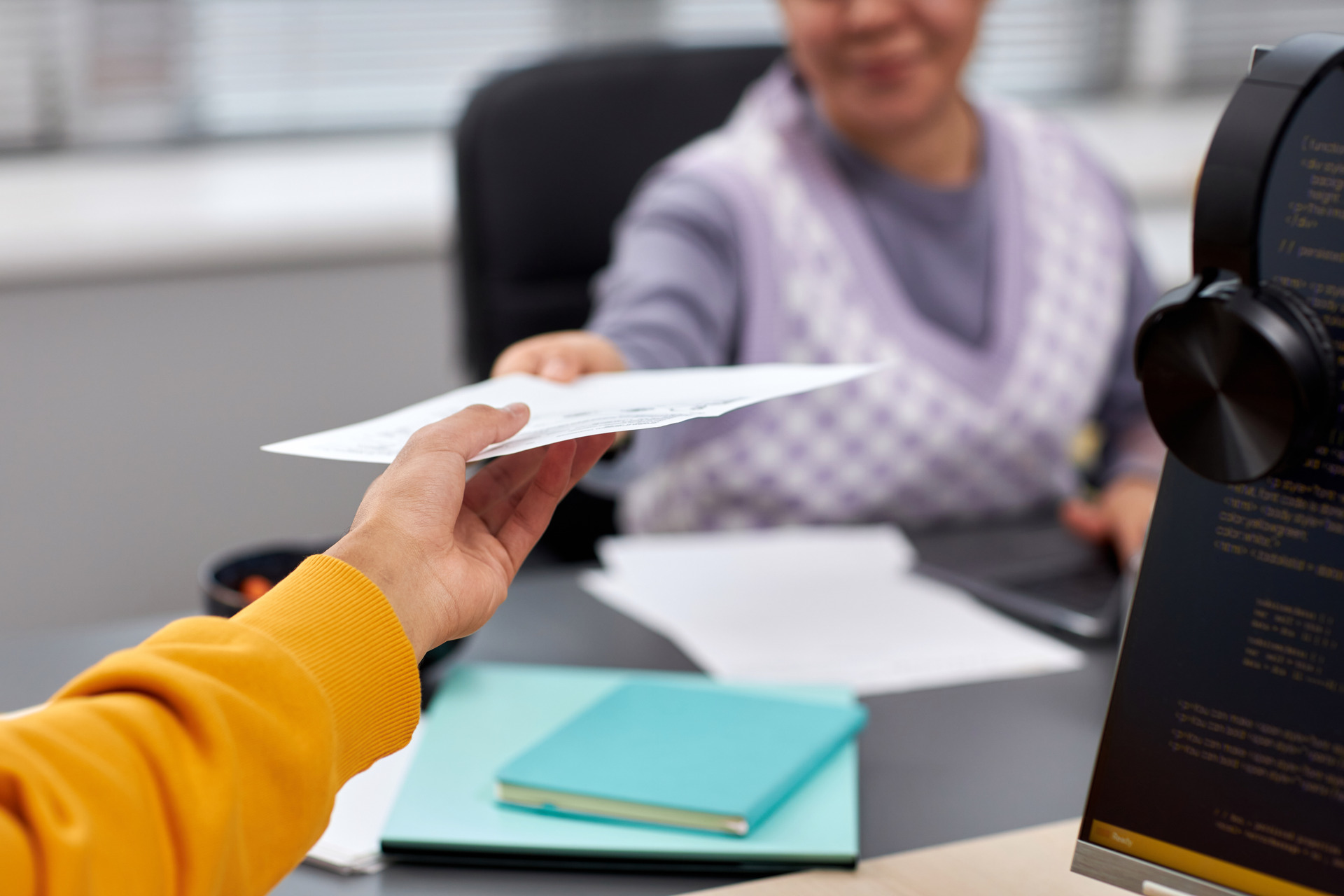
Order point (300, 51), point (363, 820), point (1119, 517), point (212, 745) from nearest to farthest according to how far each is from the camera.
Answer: point (212, 745) < point (363, 820) < point (1119, 517) < point (300, 51)

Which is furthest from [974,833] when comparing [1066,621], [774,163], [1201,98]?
[1201,98]

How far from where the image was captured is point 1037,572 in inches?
41.3

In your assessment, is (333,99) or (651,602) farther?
(333,99)

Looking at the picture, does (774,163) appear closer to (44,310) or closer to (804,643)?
(804,643)

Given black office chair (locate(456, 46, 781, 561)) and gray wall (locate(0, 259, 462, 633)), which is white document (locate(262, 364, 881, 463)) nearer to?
black office chair (locate(456, 46, 781, 561))

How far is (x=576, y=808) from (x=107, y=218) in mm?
1462

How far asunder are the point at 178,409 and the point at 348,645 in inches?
59.0

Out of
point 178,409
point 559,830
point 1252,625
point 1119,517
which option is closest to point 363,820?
point 559,830

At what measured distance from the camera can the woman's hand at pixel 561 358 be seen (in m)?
0.80

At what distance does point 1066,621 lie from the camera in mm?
953

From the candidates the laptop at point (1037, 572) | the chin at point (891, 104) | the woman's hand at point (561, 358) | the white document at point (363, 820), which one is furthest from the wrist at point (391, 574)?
the chin at point (891, 104)

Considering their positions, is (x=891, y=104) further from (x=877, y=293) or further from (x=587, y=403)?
(x=587, y=403)

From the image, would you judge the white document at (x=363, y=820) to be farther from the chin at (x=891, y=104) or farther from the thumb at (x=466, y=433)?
the chin at (x=891, y=104)

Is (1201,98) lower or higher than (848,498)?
higher
